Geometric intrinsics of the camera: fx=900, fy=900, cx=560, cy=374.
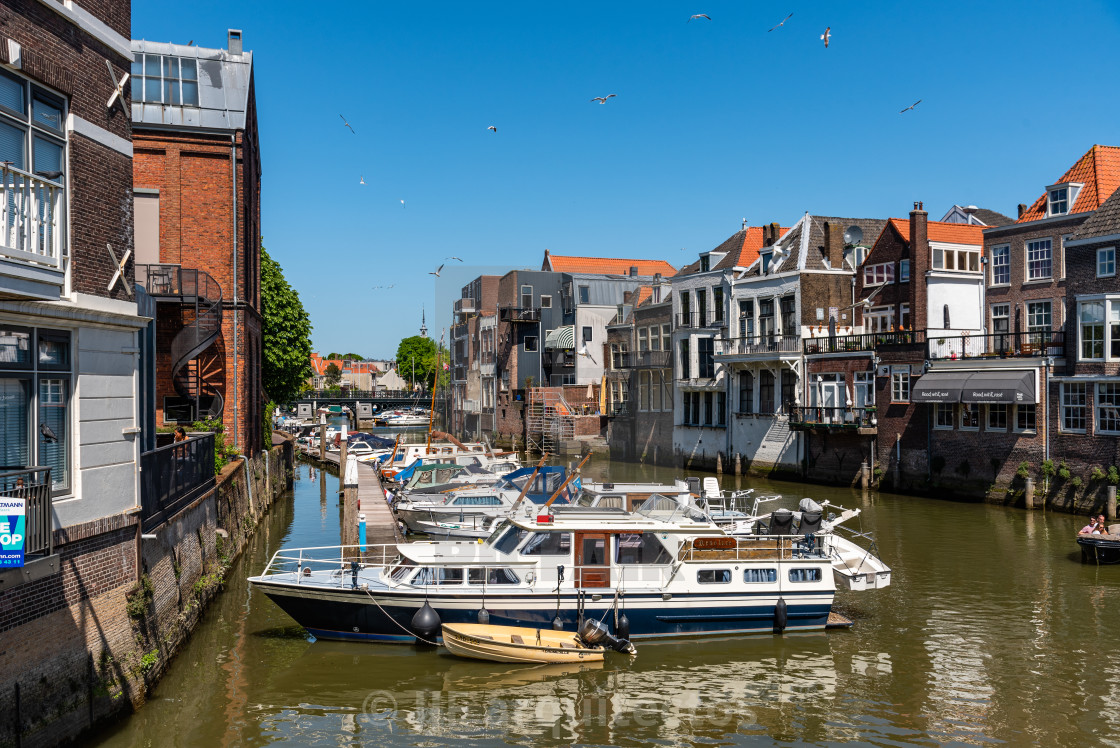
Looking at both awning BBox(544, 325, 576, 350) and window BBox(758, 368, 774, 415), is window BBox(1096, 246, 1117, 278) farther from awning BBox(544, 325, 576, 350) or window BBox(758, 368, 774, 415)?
awning BBox(544, 325, 576, 350)

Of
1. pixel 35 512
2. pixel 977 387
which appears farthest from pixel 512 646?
pixel 977 387

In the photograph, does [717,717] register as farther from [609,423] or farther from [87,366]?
[609,423]

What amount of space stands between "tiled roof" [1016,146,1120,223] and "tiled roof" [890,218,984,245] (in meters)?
4.03

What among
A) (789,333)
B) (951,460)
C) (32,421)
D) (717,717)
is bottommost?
(717,717)

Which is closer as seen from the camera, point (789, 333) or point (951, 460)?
point (951, 460)

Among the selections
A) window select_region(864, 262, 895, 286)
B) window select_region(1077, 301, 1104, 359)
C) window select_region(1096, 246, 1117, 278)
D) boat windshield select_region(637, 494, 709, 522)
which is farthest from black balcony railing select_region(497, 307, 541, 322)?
boat windshield select_region(637, 494, 709, 522)

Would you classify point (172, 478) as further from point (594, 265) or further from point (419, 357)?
point (419, 357)

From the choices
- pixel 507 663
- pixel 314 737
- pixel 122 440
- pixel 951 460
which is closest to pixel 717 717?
pixel 507 663

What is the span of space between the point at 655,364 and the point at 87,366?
160 feet

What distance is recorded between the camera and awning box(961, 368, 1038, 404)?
36.1 meters

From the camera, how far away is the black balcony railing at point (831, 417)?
44094 millimetres

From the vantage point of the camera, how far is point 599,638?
1836 cm

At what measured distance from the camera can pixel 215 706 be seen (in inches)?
620

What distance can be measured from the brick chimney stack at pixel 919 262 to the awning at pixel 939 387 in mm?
4925
